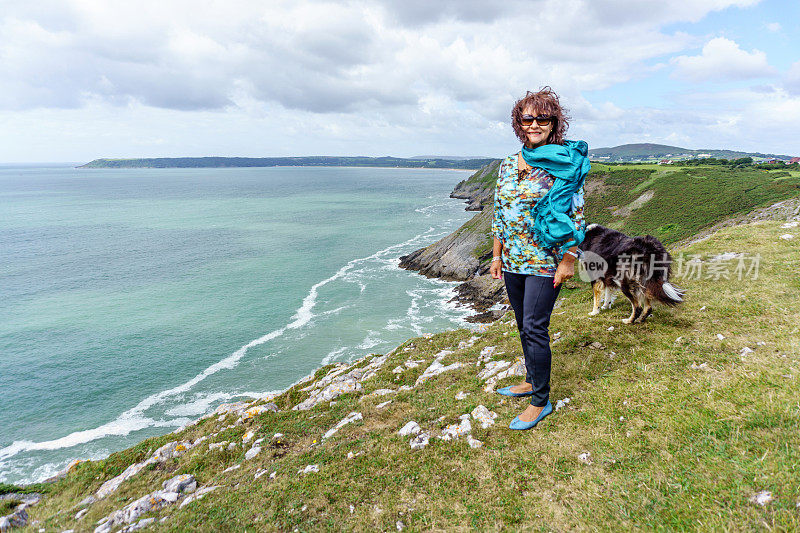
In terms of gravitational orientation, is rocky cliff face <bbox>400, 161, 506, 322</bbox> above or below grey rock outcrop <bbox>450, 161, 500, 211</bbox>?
below

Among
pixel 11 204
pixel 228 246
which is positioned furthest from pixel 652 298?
pixel 11 204

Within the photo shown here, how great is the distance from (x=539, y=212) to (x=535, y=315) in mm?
1604

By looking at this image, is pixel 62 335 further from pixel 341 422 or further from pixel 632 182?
pixel 632 182

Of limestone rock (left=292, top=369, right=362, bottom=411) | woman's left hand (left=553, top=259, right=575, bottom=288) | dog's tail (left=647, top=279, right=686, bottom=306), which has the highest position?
woman's left hand (left=553, top=259, right=575, bottom=288)

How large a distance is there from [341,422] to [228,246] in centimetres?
7846

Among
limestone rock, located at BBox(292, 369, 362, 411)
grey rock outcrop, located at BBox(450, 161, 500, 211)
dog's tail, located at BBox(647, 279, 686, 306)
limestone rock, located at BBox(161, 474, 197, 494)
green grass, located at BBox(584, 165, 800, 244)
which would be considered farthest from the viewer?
grey rock outcrop, located at BBox(450, 161, 500, 211)

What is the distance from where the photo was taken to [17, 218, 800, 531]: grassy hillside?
14.9 feet

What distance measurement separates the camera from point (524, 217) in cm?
569

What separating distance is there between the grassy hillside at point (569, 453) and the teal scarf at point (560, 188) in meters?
3.21

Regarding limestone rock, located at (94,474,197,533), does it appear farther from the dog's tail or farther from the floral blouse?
the dog's tail

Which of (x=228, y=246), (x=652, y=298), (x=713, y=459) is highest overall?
(x=652, y=298)

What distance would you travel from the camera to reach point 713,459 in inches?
187

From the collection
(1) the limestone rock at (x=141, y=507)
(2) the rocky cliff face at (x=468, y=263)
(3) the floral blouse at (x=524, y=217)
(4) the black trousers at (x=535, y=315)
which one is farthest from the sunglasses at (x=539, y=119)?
(2) the rocky cliff face at (x=468, y=263)

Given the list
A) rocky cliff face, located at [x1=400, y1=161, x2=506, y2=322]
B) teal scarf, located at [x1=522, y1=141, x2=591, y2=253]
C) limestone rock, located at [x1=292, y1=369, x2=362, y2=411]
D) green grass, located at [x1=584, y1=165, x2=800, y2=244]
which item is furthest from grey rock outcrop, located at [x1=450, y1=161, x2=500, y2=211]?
teal scarf, located at [x1=522, y1=141, x2=591, y2=253]
